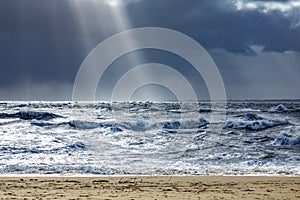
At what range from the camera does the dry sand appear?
1159 cm

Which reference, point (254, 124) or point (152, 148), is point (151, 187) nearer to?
point (152, 148)

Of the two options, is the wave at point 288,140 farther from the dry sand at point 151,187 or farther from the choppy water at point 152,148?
the dry sand at point 151,187

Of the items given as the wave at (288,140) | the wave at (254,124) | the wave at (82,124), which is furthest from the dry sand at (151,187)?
the wave at (82,124)

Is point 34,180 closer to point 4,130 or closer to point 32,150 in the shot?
point 32,150

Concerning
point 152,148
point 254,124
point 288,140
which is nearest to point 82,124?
point 254,124

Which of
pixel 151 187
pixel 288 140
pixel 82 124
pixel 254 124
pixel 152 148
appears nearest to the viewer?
pixel 151 187

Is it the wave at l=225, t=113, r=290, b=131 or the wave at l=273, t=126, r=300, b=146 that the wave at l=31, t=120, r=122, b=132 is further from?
the wave at l=273, t=126, r=300, b=146

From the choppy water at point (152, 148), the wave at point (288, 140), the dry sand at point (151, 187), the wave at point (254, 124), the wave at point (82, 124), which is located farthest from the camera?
the wave at point (82, 124)

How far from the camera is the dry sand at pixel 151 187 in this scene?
11594 millimetres

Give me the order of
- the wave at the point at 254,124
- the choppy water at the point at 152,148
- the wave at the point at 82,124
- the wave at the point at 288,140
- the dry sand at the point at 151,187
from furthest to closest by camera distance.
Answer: the wave at the point at 82,124 < the wave at the point at 254,124 < the wave at the point at 288,140 < the choppy water at the point at 152,148 < the dry sand at the point at 151,187

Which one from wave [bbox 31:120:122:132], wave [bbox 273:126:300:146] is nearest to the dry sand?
wave [bbox 273:126:300:146]

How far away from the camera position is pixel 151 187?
12875mm

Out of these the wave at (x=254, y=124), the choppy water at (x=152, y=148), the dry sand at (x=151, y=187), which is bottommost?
the dry sand at (x=151, y=187)

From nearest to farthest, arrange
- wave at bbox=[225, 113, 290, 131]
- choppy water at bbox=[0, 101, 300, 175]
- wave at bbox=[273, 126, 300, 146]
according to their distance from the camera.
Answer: choppy water at bbox=[0, 101, 300, 175] → wave at bbox=[273, 126, 300, 146] → wave at bbox=[225, 113, 290, 131]
